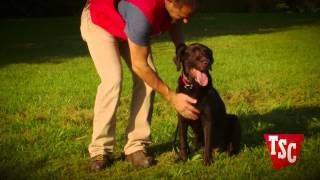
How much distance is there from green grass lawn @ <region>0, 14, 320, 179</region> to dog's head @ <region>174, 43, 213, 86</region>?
2.98 ft

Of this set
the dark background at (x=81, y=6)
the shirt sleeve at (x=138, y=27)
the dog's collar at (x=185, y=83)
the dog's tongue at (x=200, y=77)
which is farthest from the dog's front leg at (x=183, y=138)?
the dark background at (x=81, y=6)

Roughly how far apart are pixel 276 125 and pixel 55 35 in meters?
19.1

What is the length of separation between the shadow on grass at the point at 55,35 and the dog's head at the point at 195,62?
33.8ft

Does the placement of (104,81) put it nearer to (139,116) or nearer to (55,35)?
(139,116)

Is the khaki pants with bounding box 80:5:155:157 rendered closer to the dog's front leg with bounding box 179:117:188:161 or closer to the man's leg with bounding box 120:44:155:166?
the man's leg with bounding box 120:44:155:166

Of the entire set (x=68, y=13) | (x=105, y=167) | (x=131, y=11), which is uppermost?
(x=131, y=11)

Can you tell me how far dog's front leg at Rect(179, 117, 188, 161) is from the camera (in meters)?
5.16

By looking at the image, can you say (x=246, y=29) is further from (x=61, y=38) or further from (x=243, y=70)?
(x=243, y=70)

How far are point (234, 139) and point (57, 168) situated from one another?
1905 millimetres

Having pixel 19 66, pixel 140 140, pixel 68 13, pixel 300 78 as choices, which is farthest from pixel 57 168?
pixel 68 13

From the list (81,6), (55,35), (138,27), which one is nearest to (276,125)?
(138,27)

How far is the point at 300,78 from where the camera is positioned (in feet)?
35.4

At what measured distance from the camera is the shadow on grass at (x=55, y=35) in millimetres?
16359

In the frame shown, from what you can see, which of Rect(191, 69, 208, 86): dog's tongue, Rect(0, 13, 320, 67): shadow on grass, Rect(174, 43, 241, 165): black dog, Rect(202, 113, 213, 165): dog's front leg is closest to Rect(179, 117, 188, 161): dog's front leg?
Rect(174, 43, 241, 165): black dog
